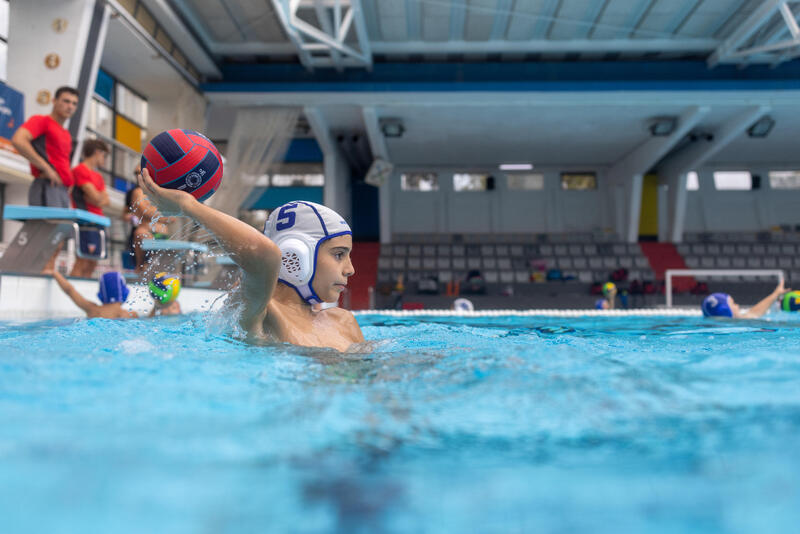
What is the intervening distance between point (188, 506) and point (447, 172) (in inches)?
710

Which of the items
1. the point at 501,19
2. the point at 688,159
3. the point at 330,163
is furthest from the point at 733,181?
the point at 330,163

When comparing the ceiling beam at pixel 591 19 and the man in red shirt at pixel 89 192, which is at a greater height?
the ceiling beam at pixel 591 19

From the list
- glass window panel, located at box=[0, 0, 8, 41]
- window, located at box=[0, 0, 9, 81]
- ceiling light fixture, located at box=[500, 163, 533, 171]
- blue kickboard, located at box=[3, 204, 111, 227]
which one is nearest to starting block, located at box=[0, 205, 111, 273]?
blue kickboard, located at box=[3, 204, 111, 227]

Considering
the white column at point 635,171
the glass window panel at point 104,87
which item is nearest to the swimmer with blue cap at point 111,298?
the glass window panel at point 104,87

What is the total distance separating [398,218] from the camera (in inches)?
730

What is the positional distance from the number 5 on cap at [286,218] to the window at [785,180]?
68.4ft

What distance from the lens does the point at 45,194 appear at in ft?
15.0

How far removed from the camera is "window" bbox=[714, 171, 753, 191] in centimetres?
1853

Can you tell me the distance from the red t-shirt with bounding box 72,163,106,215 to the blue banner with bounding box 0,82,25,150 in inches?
82.5

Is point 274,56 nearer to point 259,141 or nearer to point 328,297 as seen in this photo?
point 259,141

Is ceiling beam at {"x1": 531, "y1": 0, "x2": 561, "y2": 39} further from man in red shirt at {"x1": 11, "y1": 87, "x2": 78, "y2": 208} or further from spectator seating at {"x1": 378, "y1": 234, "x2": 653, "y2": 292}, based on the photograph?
man in red shirt at {"x1": 11, "y1": 87, "x2": 78, "y2": 208}

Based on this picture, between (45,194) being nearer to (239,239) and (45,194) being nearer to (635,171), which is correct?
(239,239)

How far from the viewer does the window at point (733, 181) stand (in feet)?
60.8

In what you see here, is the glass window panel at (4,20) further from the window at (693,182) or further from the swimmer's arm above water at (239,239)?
the window at (693,182)
